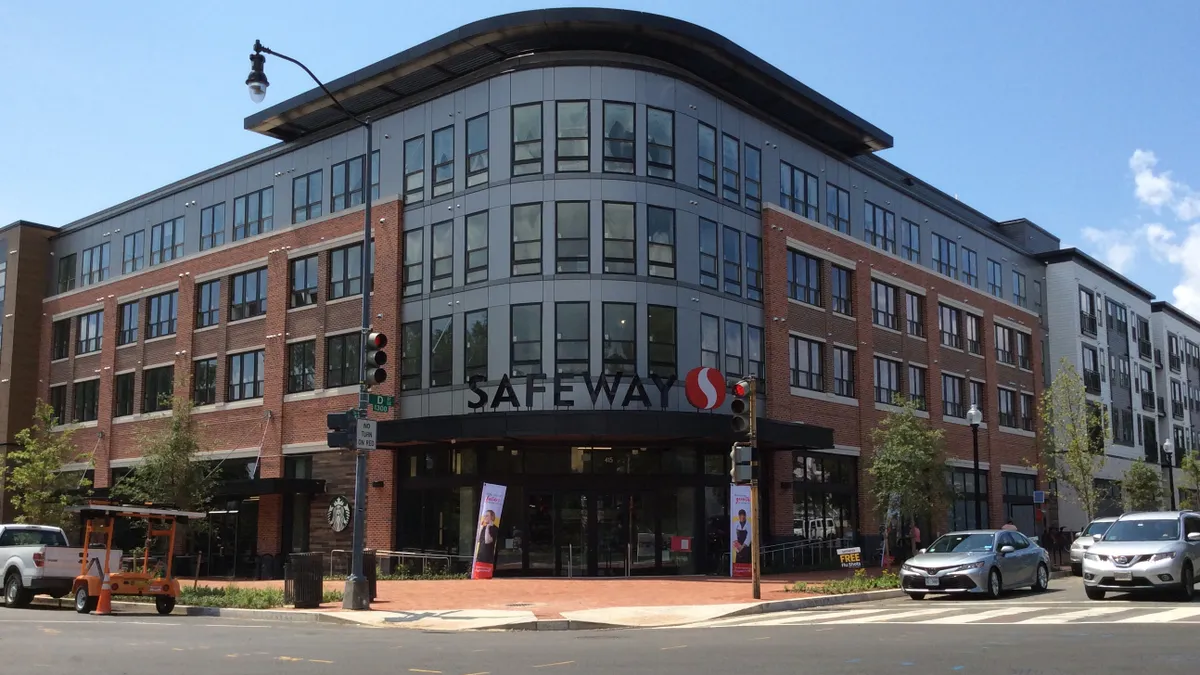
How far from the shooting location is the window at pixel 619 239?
109ft

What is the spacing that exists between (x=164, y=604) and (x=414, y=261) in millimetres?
15145

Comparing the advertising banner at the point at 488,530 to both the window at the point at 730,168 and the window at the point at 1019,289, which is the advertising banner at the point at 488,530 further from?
the window at the point at 1019,289

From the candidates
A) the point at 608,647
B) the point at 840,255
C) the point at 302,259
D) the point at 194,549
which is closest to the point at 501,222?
the point at 302,259

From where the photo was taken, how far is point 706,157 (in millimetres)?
35875

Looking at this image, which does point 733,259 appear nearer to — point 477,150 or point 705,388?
point 705,388

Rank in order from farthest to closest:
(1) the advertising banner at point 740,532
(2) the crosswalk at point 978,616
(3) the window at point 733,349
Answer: (3) the window at point 733,349
(1) the advertising banner at point 740,532
(2) the crosswalk at point 978,616

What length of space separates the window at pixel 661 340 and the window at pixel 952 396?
760 inches

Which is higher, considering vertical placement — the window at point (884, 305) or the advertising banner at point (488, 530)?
the window at point (884, 305)

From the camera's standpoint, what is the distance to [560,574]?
1284 inches

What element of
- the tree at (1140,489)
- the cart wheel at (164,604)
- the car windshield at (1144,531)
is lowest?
the cart wheel at (164,604)

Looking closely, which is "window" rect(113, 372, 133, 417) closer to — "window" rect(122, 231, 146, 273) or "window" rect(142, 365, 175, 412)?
"window" rect(142, 365, 175, 412)

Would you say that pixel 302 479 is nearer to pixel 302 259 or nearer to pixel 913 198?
pixel 302 259

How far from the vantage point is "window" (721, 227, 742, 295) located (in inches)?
1433

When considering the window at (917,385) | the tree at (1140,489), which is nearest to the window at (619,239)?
the window at (917,385)
